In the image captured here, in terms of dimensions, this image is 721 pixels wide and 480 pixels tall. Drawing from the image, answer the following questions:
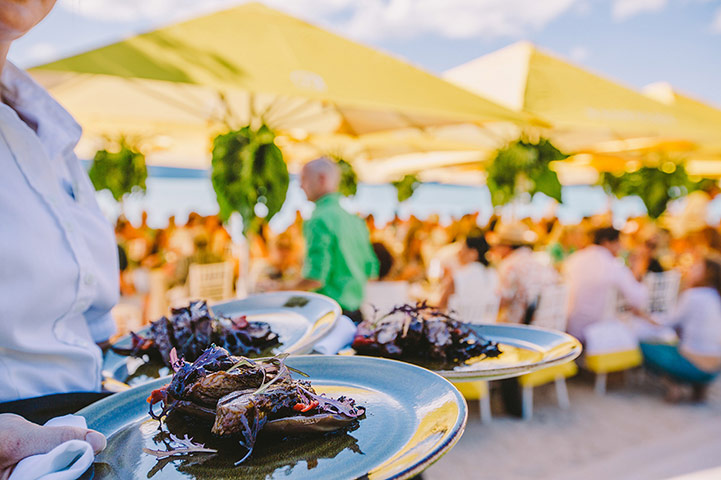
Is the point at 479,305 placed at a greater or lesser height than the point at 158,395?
lesser

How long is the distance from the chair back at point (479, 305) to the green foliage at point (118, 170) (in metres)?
4.41

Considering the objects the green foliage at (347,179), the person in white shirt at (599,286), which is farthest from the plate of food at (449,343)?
the green foliage at (347,179)

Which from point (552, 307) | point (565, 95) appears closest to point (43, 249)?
point (552, 307)

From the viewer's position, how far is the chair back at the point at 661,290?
607cm

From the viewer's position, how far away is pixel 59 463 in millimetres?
646

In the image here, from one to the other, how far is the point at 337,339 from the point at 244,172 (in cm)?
298

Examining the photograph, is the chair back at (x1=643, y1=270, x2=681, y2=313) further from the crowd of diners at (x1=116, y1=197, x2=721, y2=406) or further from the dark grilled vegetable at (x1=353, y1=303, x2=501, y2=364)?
the dark grilled vegetable at (x1=353, y1=303, x2=501, y2=364)

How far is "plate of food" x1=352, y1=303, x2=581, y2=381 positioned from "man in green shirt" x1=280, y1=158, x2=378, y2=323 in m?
1.96

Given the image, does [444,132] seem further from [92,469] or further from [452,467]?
[92,469]

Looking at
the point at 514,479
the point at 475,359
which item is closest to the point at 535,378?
the point at 514,479

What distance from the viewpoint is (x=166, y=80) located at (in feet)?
10.9

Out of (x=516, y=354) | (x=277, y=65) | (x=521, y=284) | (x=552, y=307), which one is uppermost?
(x=277, y=65)

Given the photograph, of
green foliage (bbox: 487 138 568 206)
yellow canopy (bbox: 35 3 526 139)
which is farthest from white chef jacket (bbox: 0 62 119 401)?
green foliage (bbox: 487 138 568 206)

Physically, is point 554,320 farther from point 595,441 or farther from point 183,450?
point 183,450
